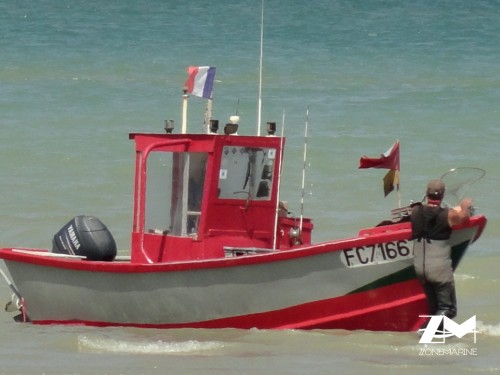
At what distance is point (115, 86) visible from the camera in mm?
31344

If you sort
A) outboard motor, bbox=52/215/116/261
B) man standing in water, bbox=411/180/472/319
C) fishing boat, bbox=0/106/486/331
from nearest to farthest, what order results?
man standing in water, bbox=411/180/472/319, fishing boat, bbox=0/106/486/331, outboard motor, bbox=52/215/116/261

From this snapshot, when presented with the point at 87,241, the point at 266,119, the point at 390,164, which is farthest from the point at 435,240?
the point at 266,119

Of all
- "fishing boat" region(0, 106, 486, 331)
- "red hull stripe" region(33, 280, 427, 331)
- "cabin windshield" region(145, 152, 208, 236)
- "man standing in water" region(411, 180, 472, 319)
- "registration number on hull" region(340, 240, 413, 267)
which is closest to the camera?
"man standing in water" region(411, 180, 472, 319)

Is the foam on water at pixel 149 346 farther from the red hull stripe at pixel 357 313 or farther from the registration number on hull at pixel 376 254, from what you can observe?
the registration number on hull at pixel 376 254

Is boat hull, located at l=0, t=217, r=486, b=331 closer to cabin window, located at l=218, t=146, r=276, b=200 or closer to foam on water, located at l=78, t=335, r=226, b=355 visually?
foam on water, located at l=78, t=335, r=226, b=355

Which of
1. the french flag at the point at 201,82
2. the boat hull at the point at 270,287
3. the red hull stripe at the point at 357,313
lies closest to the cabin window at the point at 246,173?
the french flag at the point at 201,82

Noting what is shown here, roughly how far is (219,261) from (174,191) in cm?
114

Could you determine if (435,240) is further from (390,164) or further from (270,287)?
(270,287)

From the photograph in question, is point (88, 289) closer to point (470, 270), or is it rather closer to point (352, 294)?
point (352, 294)

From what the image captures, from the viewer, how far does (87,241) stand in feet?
39.0

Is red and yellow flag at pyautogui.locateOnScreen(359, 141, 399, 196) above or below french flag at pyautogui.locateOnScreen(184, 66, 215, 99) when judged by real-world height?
below

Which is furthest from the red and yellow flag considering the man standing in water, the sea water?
the sea water

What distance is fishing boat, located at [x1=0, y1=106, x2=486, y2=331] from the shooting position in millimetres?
10891

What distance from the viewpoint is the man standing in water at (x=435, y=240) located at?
35.1 feet
